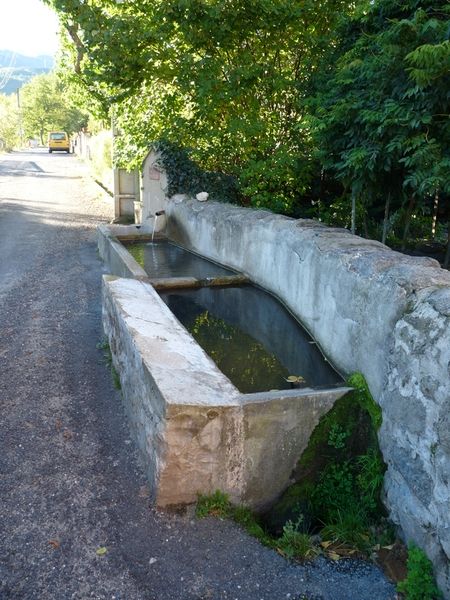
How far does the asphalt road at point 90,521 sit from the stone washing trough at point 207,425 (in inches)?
10.5

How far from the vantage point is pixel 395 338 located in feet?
12.6

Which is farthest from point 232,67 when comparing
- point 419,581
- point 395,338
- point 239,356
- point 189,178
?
point 419,581

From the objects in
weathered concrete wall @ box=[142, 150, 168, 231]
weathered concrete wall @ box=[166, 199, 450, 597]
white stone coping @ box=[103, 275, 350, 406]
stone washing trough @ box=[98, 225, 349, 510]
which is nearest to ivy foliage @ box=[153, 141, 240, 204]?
weathered concrete wall @ box=[142, 150, 168, 231]

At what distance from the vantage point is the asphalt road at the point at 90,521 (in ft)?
10.5

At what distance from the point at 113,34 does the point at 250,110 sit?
2538mm

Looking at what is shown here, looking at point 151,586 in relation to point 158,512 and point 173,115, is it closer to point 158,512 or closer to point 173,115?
point 158,512

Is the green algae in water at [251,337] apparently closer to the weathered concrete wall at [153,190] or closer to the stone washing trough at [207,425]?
the stone washing trough at [207,425]

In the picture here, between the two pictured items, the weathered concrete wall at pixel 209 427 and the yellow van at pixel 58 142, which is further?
the yellow van at pixel 58 142

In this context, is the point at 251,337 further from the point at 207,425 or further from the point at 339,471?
the point at 207,425

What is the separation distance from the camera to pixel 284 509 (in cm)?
409

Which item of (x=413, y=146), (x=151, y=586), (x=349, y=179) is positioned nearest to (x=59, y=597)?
(x=151, y=586)

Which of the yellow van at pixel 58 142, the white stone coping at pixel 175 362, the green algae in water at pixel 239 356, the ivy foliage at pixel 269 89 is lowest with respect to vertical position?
the green algae in water at pixel 239 356

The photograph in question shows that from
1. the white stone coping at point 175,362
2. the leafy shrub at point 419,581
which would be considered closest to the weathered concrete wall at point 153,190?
the white stone coping at point 175,362

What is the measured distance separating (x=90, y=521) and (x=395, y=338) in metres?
2.42
